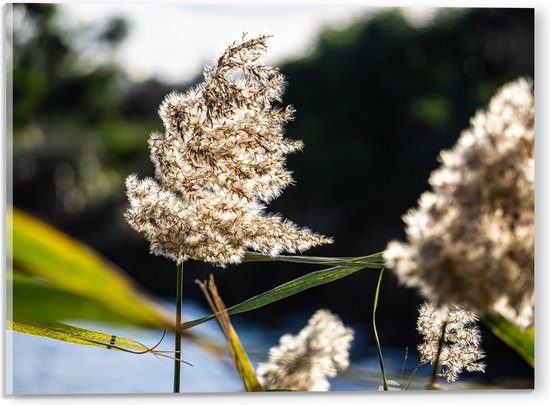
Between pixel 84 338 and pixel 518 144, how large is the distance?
2.31 feet

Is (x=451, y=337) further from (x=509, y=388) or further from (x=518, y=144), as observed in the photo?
(x=509, y=388)

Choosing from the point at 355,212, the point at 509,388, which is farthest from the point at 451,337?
the point at 355,212

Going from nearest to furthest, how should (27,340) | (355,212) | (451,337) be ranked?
1. (451,337)
2. (27,340)
3. (355,212)

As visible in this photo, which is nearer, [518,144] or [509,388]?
[518,144]

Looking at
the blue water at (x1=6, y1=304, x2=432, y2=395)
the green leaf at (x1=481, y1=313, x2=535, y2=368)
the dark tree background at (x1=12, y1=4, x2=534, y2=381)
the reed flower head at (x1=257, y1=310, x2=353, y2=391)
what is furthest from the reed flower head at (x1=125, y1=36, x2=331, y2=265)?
the blue water at (x1=6, y1=304, x2=432, y2=395)

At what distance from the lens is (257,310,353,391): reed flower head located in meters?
1.35

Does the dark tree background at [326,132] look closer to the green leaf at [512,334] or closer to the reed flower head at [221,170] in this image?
the reed flower head at [221,170]

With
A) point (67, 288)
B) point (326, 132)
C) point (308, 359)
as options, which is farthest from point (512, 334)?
point (326, 132)

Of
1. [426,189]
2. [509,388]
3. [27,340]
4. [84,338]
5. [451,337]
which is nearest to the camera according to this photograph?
[84,338]

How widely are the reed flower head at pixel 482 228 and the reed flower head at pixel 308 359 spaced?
776 millimetres

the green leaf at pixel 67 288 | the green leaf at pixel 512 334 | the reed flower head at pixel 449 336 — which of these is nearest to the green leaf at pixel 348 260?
the reed flower head at pixel 449 336

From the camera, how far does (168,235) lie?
1161mm

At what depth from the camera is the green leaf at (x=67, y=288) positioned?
390mm

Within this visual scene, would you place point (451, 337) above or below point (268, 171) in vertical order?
below
